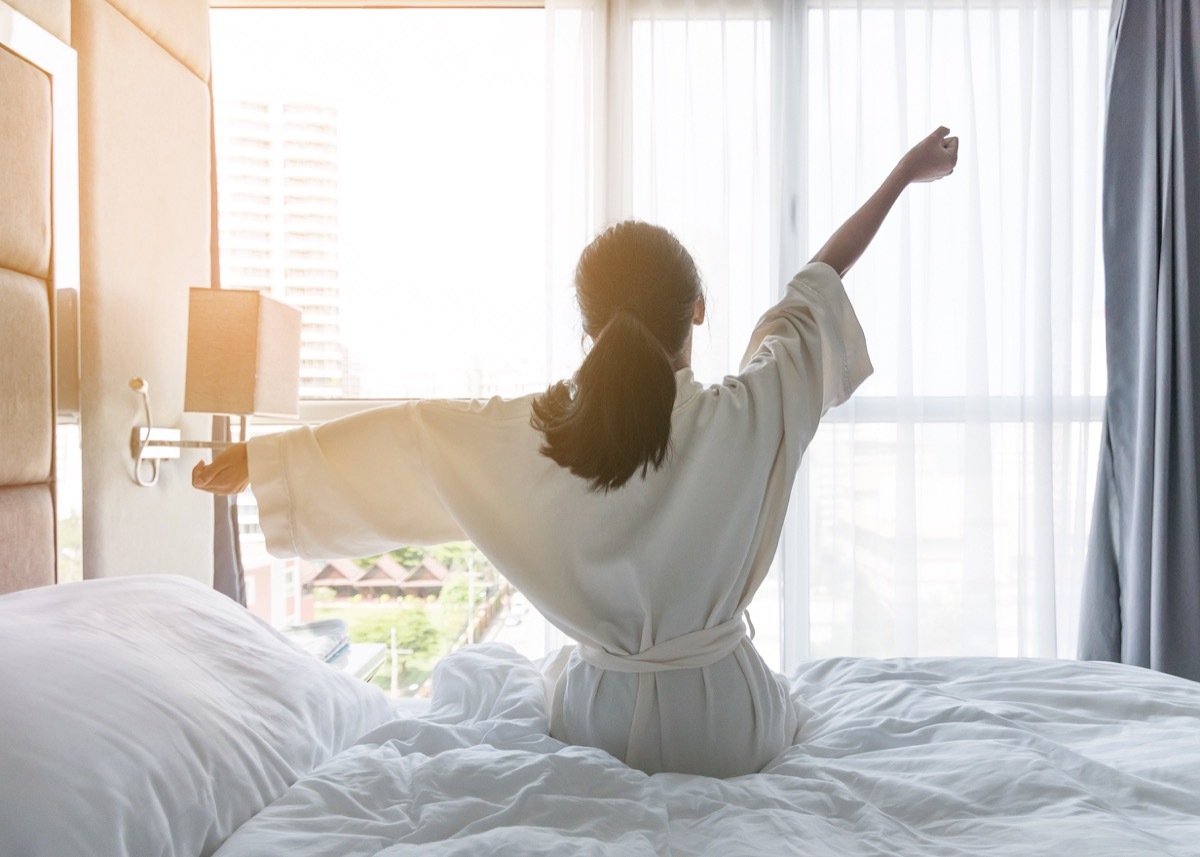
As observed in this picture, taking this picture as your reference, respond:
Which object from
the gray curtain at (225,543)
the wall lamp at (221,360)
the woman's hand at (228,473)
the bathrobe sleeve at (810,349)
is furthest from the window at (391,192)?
the woman's hand at (228,473)

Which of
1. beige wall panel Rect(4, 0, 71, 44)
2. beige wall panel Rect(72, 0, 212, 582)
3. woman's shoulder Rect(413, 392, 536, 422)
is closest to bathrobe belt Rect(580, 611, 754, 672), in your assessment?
woman's shoulder Rect(413, 392, 536, 422)

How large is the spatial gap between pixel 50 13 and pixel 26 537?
846 millimetres

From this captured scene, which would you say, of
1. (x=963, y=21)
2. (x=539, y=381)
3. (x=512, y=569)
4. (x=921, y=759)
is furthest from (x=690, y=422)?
(x=963, y=21)

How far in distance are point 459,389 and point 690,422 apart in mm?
1837

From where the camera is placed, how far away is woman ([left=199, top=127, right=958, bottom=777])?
3.88ft

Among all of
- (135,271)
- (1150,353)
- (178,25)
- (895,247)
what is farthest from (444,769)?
(1150,353)

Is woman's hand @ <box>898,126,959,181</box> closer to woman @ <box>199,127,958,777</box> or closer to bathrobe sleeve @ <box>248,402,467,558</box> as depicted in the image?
woman @ <box>199,127,958,777</box>

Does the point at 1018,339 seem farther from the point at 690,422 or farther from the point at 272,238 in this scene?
the point at 272,238

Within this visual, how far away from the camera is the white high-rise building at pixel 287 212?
2.91 meters

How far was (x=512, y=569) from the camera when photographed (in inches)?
48.5

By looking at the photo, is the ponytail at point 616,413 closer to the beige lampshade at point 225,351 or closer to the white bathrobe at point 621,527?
the white bathrobe at point 621,527

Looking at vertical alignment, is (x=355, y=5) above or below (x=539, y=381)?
above

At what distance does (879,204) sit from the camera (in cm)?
144


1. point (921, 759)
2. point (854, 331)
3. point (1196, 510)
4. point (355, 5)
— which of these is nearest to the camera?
point (921, 759)
